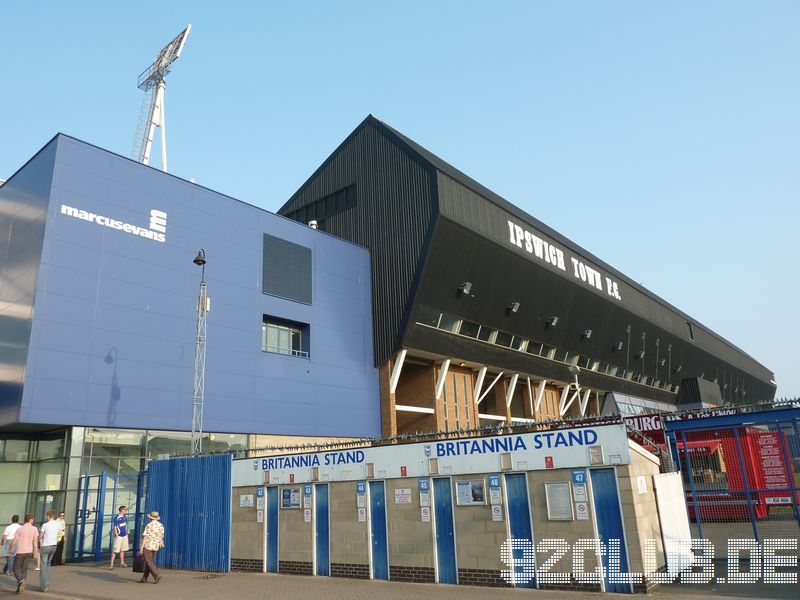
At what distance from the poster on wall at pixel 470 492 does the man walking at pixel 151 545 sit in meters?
8.03

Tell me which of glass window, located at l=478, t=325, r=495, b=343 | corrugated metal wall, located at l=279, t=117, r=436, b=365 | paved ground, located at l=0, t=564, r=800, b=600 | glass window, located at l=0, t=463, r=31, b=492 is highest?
corrugated metal wall, located at l=279, t=117, r=436, b=365

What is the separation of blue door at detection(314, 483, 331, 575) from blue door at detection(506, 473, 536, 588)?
527cm

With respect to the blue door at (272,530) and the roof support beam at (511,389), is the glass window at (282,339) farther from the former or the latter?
the roof support beam at (511,389)

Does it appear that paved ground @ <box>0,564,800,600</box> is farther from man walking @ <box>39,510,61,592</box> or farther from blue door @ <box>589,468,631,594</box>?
blue door @ <box>589,468,631,594</box>

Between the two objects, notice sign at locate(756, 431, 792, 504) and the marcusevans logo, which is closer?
notice sign at locate(756, 431, 792, 504)

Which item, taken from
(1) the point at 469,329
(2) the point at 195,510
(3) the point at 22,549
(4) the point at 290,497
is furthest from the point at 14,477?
(1) the point at 469,329

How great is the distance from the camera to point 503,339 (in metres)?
41.0

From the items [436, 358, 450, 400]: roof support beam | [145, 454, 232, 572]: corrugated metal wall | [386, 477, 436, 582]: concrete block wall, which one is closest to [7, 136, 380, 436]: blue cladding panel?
[436, 358, 450, 400]: roof support beam

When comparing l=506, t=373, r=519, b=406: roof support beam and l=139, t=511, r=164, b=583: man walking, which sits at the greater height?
l=506, t=373, r=519, b=406: roof support beam

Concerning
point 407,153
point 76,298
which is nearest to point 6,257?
point 76,298

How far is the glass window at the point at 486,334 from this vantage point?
38.9 meters

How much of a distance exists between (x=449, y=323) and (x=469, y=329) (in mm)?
2225

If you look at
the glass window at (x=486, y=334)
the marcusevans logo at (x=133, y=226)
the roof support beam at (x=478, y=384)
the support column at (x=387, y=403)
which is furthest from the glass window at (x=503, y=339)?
the marcusevans logo at (x=133, y=226)

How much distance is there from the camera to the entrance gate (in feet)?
49.0
